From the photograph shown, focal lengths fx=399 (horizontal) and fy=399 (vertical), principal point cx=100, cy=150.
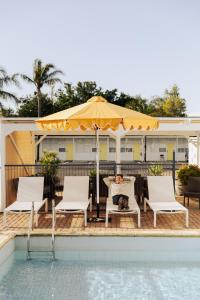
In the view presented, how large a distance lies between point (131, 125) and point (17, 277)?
12.8 feet

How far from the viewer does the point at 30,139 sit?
16375 millimetres

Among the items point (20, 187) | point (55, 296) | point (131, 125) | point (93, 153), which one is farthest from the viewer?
point (93, 153)

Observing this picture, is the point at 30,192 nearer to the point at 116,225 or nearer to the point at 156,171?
the point at 116,225

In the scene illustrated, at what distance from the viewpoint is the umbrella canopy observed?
8.56 metres

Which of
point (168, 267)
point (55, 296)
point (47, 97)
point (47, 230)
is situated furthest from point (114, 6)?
point (47, 97)

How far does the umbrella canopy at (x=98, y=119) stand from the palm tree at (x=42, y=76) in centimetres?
3443

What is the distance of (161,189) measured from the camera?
418 inches

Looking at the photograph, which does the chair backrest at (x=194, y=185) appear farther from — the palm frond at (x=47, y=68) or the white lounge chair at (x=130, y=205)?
the palm frond at (x=47, y=68)

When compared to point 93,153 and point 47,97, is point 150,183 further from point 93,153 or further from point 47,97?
point 47,97

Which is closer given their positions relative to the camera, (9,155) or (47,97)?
(9,155)

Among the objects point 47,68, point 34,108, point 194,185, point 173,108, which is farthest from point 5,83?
point 173,108

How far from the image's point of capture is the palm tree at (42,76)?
43094 millimetres

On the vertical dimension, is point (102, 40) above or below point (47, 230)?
above

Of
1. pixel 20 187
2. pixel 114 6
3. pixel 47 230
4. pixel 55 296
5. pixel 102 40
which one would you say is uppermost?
pixel 102 40
